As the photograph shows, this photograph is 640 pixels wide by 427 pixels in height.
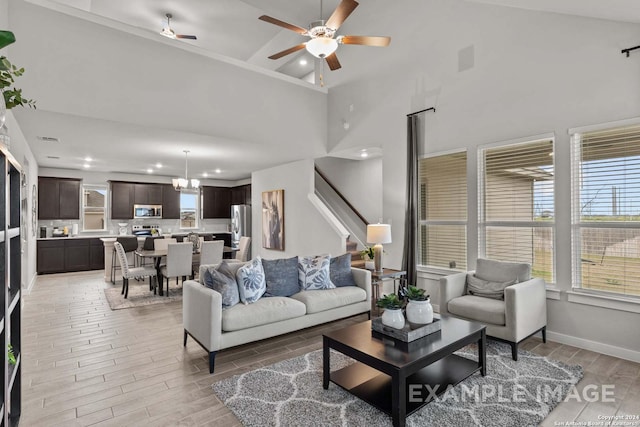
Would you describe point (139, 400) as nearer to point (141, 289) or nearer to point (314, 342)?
point (314, 342)

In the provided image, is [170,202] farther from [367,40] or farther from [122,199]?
[367,40]

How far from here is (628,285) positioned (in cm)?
331

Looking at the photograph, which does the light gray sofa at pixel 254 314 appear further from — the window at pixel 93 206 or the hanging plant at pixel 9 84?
the window at pixel 93 206

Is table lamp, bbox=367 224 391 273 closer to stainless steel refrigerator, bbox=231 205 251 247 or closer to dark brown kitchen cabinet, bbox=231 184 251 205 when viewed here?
stainless steel refrigerator, bbox=231 205 251 247

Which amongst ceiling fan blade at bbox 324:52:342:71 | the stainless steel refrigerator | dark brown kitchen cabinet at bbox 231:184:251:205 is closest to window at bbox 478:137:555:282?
ceiling fan blade at bbox 324:52:342:71

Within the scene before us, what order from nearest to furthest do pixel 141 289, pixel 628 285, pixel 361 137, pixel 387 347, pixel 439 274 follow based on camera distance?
pixel 387 347, pixel 628 285, pixel 439 274, pixel 361 137, pixel 141 289

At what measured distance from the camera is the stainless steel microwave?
9.71 metres

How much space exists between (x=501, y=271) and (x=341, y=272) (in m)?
1.88

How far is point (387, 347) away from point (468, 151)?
10.2 feet

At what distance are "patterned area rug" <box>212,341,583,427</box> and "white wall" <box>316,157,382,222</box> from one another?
466 centimetres

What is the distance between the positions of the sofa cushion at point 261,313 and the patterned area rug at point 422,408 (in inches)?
17.4

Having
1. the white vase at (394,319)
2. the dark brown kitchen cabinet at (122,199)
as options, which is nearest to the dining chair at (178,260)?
the white vase at (394,319)

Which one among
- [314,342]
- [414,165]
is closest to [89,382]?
[314,342]

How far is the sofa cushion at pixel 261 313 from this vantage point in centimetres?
318
